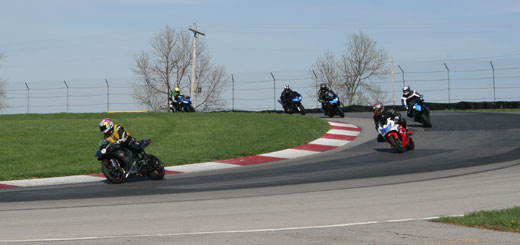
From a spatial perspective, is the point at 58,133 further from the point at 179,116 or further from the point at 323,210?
the point at 323,210

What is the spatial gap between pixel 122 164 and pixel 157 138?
326 inches

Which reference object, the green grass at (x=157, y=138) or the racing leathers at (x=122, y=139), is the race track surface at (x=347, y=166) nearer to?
the racing leathers at (x=122, y=139)

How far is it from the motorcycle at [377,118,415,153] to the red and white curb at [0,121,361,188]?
1.99 metres

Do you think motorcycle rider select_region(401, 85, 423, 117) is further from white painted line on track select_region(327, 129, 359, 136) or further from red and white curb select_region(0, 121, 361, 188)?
white painted line on track select_region(327, 129, 359, 136)

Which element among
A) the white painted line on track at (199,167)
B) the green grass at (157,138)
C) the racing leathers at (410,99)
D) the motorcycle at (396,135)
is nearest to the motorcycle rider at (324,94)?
the green grass at (157,138)

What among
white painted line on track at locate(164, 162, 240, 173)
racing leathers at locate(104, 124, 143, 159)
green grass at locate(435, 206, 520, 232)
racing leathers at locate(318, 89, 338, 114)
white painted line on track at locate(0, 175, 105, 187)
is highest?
racing leathers at locate(318, 89, 338, 114)

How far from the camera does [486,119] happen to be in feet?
82.9

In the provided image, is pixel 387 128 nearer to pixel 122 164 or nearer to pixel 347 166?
pixel 347 166

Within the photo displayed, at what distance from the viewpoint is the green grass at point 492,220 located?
7.08 meters

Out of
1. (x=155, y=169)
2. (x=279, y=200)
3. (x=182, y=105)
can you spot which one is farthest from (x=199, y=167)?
(x=182, y=105)

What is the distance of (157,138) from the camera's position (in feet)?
72.2

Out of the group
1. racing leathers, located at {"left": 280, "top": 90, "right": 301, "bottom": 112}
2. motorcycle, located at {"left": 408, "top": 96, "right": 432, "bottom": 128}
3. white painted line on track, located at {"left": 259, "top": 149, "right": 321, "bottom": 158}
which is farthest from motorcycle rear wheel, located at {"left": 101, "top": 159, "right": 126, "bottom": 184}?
racing leathers, located at {"left": 280, "top": 90, "right": 301, "bottom": 112}

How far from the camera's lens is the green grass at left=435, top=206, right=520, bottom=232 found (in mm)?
7079

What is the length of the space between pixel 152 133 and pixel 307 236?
55.6 feet
